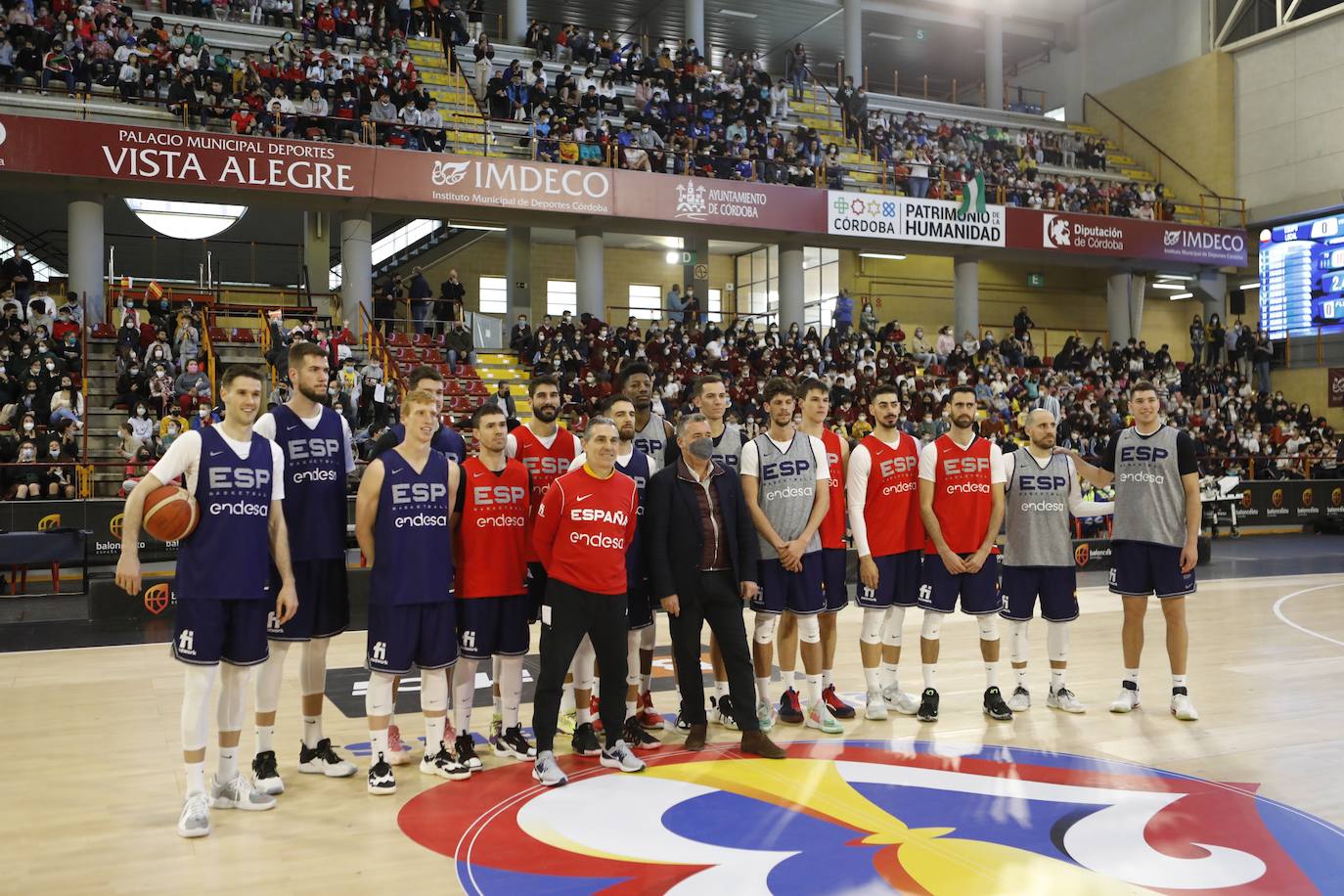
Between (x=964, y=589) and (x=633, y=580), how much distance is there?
7.30ft

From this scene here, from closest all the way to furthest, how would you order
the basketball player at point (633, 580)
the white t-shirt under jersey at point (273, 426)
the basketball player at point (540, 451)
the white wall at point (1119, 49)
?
the white t-shirt under jersey at point (273, 426)
the basketball player at point (540, 451)
the basketball player at point (633, 580)
the white wall at point (1119, 49)

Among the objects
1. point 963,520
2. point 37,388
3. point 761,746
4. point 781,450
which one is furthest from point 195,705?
point 37,388

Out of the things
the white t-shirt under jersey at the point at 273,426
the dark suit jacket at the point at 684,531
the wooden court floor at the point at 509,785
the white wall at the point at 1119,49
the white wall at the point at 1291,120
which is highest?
the white wall at the point at 1119,49

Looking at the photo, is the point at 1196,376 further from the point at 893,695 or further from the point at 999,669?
the point at 893,695

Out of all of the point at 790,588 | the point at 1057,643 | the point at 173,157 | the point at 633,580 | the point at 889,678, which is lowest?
the point at 889,678

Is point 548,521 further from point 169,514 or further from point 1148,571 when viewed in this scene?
point 1148,571

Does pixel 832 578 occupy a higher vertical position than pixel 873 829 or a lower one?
higher

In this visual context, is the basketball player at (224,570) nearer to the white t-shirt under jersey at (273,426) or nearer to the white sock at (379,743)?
the white t-shirt under jersey at (273,426)

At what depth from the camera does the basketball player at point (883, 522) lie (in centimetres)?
673

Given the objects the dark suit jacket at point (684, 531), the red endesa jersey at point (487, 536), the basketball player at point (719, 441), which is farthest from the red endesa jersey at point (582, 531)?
the basketball player at point (719, 441)

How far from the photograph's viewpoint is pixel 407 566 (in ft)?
17.8

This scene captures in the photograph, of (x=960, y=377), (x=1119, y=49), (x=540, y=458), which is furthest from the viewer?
(x=1119, y=49)

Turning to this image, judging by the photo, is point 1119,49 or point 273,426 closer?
point 273,426

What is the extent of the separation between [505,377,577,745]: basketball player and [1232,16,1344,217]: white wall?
29.5 m
